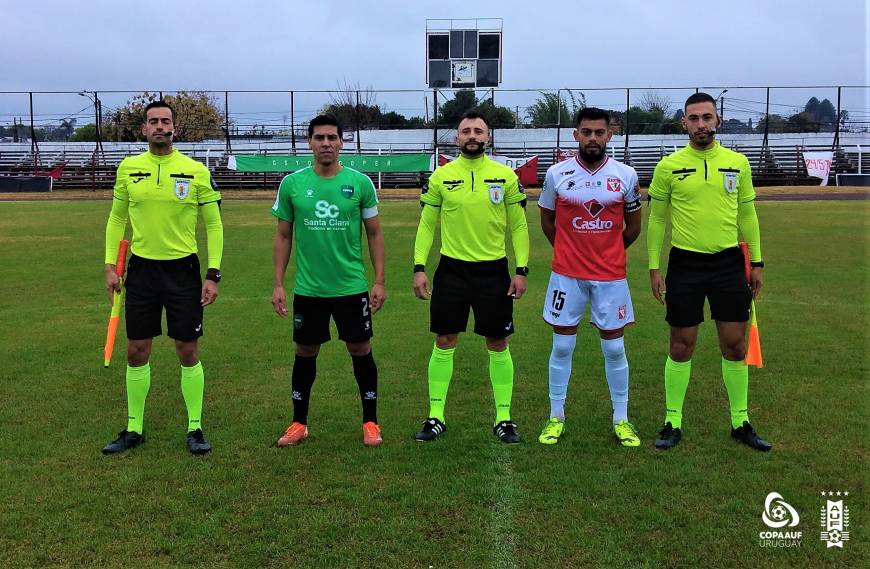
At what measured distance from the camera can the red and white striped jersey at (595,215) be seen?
4785mm

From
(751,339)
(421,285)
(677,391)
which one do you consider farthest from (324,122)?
(751,339)

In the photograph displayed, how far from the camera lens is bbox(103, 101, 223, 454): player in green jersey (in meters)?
4.66

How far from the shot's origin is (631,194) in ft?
15.9

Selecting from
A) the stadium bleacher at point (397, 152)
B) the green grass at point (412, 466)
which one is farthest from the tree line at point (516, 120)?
the green grass at point (412, 466)

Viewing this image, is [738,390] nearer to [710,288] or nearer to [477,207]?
[710,288]

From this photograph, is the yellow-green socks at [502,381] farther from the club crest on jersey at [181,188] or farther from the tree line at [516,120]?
the tree line at [516,120]

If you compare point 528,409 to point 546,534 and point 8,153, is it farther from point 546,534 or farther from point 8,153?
point 8,153

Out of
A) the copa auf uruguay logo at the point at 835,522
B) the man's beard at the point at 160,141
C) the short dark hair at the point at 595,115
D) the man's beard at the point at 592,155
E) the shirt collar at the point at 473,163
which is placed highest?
the short dark hair at the point at 595,115

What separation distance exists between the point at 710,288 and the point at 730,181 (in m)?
0.71

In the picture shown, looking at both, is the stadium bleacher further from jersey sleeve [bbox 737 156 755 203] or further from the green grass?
jersey sleeve [bbox 737 156 755 203]

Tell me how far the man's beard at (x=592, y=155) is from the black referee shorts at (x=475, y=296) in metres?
0.88

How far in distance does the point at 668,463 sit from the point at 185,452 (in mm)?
3072

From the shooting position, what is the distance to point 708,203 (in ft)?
15.5

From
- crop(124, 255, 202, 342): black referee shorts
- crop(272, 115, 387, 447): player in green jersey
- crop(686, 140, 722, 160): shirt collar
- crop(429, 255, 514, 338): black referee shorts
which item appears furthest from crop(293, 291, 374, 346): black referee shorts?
crop(686, 140, 722, 160): shirt collar
